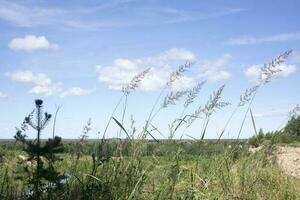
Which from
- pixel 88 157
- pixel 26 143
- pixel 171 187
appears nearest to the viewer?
pixel 26 143

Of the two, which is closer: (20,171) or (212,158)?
(20,171)

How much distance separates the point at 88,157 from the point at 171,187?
0.93 metres

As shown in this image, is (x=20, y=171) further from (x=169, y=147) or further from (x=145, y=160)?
(x=169, y=147)

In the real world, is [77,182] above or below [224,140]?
below

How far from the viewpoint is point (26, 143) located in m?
3.50

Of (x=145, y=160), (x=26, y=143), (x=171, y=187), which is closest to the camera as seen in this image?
Result: (x=26, y=143)

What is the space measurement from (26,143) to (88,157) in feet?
3.08

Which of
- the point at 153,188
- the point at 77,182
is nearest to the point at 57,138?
the point at 77,182

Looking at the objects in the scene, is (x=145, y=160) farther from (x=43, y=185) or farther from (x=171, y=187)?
(x=43, y=185)

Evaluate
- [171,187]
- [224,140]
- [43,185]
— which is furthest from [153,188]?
[224,140]

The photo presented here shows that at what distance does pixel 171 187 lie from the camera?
3742 mm

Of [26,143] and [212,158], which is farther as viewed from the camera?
[212,158]

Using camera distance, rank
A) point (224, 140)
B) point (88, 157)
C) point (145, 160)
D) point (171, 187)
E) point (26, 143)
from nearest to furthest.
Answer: point (26, 143) → point (171, 187) → point (145, 160) → point (88, 157) → point (224, 140)

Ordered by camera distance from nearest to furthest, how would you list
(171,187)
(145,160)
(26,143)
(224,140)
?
(26,143) < (171,187) < (145,160) < (224,140)
